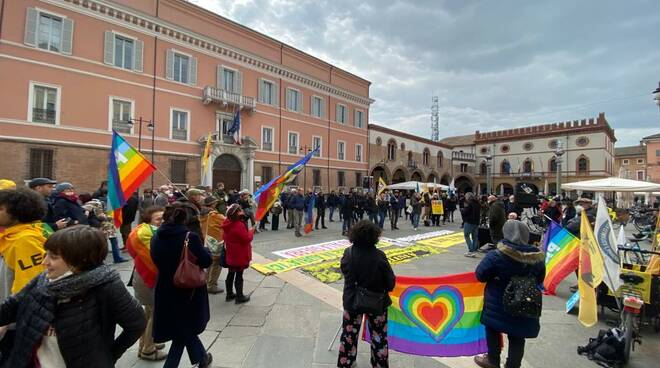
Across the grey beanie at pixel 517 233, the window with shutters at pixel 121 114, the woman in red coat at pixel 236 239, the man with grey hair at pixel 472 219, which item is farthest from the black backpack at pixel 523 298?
the window with shutters at pixel 121 114

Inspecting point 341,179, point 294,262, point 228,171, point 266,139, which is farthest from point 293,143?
point 294,262

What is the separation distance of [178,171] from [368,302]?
65.1ft

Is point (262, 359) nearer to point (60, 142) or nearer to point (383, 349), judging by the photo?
point (383, 349)

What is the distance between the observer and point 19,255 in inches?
82.6

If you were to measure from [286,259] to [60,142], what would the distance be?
612 inches

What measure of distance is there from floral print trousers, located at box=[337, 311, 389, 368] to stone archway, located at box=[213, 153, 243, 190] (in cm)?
2048

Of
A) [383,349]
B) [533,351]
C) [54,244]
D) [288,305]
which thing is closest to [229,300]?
[288,305]

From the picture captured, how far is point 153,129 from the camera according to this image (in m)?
18.5

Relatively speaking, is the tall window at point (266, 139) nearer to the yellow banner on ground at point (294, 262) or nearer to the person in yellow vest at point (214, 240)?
the yellow banner on ground at point (294, 262)

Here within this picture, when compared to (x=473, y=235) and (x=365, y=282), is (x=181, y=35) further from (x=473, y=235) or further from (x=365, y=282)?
(x=365, y=282)

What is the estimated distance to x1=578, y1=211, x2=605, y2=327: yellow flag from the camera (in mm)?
3592

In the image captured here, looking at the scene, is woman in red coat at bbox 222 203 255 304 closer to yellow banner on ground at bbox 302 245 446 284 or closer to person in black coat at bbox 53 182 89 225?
yellow banner on ground at bbox 302 245 446 284

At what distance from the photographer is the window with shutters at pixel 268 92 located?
80.0 ft

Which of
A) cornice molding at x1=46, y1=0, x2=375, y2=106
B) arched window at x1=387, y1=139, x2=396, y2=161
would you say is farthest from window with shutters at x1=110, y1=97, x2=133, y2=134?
arched window at x1=387, y1=139, x2=396, y2=161
